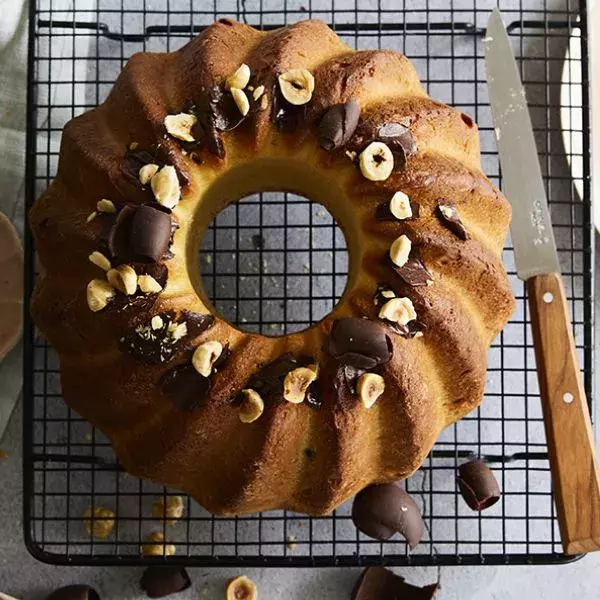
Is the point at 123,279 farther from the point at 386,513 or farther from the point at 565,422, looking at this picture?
the point at 565,422

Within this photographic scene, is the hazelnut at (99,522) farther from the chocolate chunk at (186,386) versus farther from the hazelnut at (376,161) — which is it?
the hazelnut at (376,161)

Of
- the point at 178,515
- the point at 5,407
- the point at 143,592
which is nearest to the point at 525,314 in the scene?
the point at 178,515

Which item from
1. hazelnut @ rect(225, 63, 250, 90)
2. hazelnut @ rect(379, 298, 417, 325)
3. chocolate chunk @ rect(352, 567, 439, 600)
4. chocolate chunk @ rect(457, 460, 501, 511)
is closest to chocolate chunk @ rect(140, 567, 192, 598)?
chocolate chunk @ rect(352, 567, 439, 600)

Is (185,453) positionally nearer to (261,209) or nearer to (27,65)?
(261,209)

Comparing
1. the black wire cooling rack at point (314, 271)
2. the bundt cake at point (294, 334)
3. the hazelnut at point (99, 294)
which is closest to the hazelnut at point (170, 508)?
the black wire cooling rack at point (314, 271)

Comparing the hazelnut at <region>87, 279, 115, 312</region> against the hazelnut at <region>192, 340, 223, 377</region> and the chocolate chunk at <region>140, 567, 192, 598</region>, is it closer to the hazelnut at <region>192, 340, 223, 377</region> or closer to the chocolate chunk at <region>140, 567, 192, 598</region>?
the hazelnut at <region>192, 340, 223, 377</region>
